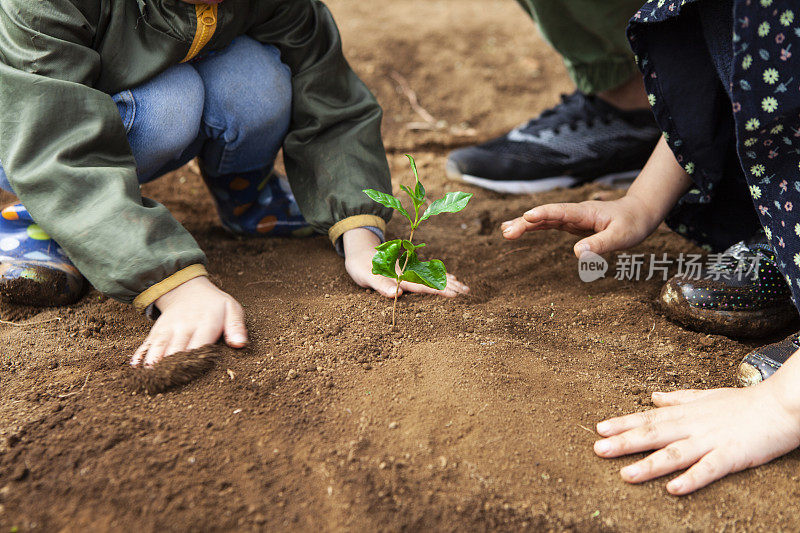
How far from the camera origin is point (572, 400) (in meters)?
1.34

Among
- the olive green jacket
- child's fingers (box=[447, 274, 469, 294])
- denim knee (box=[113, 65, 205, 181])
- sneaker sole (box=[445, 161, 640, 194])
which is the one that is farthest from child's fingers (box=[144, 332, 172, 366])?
sneaker sole (box=[445, 161, 640, 194])

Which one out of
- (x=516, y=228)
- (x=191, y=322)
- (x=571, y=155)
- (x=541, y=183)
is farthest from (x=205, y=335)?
(x=571, y=155)

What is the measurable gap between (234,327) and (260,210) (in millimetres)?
784

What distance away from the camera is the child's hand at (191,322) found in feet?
4.45

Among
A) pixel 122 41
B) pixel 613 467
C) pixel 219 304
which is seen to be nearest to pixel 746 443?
pixel 613 467

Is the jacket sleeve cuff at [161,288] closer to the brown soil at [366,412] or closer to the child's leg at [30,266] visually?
the brown soil at [366,412]

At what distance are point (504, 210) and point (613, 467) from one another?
1212 millimetres

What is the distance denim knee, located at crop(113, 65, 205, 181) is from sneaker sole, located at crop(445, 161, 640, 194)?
1.10 m

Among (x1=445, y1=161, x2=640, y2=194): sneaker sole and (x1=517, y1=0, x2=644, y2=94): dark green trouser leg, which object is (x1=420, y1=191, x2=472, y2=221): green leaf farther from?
(x1=517, y1=0, x2=644, y2=94): dark green trouser leg

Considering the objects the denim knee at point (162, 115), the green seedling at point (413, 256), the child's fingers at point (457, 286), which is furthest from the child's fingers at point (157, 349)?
the child's fingers at point (457, 286)

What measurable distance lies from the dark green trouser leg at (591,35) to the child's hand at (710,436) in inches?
57.0

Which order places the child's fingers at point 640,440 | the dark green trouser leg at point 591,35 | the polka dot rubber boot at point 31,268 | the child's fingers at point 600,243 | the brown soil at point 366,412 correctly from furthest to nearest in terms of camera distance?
1. the dark green trouser leg at point 591,35
2. the polka dot rubber boot at point 31,268
3. the child's fingers at point 600,243
4. the child's fingers at point 640,440
5. the brown soil at point 366,412

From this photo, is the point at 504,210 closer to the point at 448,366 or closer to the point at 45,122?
the point at 448,366

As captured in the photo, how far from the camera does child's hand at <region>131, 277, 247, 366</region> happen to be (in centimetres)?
136
